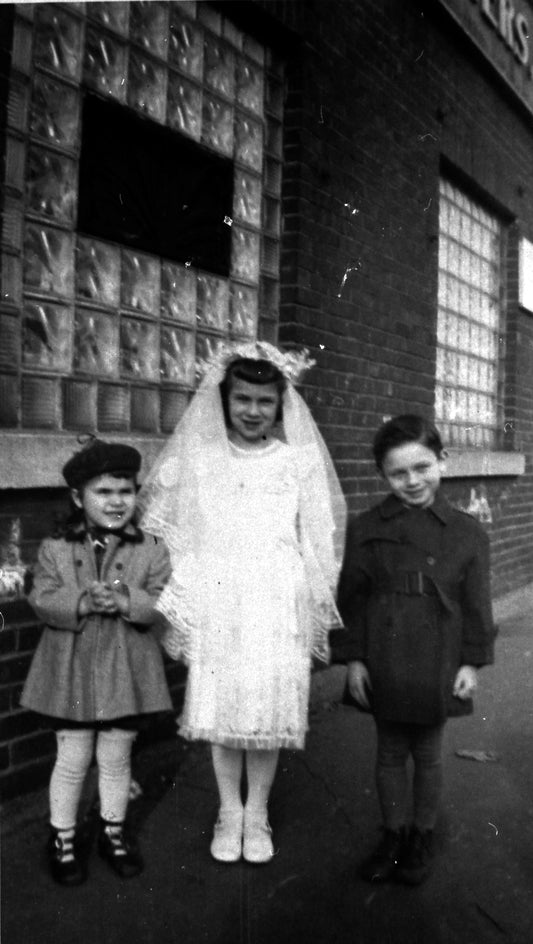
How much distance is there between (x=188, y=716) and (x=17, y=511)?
938 mm

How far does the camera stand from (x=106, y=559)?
273 centimetres

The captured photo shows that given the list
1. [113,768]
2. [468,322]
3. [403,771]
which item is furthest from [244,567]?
[468,322]

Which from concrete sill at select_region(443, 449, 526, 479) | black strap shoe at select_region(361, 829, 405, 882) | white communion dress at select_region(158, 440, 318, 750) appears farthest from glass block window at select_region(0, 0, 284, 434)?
concrete sill at select_region(443, 449, 526, 479)

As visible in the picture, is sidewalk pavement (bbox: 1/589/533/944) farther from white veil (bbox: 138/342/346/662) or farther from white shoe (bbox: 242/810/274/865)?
white veil (bbox: 138/342/346/662)

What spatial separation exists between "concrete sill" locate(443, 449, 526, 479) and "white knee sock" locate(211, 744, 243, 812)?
373 cm

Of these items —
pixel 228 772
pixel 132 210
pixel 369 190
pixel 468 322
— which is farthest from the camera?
pixel 468 322

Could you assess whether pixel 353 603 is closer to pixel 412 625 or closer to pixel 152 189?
pixel 412 625

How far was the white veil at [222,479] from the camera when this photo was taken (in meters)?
2.93

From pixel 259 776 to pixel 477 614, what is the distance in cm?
89

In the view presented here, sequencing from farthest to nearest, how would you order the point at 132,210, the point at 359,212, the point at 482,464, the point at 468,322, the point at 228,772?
the point at 468,322 < the point at 482,464 < the point at 359,212 < the point at 132,210 < the point at 228,772

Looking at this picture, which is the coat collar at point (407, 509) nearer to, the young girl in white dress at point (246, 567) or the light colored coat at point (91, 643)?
the young girl in white dress at point (246, 567)

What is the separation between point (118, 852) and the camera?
276cm

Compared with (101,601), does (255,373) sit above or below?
above

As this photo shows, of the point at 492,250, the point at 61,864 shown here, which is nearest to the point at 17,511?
the point at 61,864
